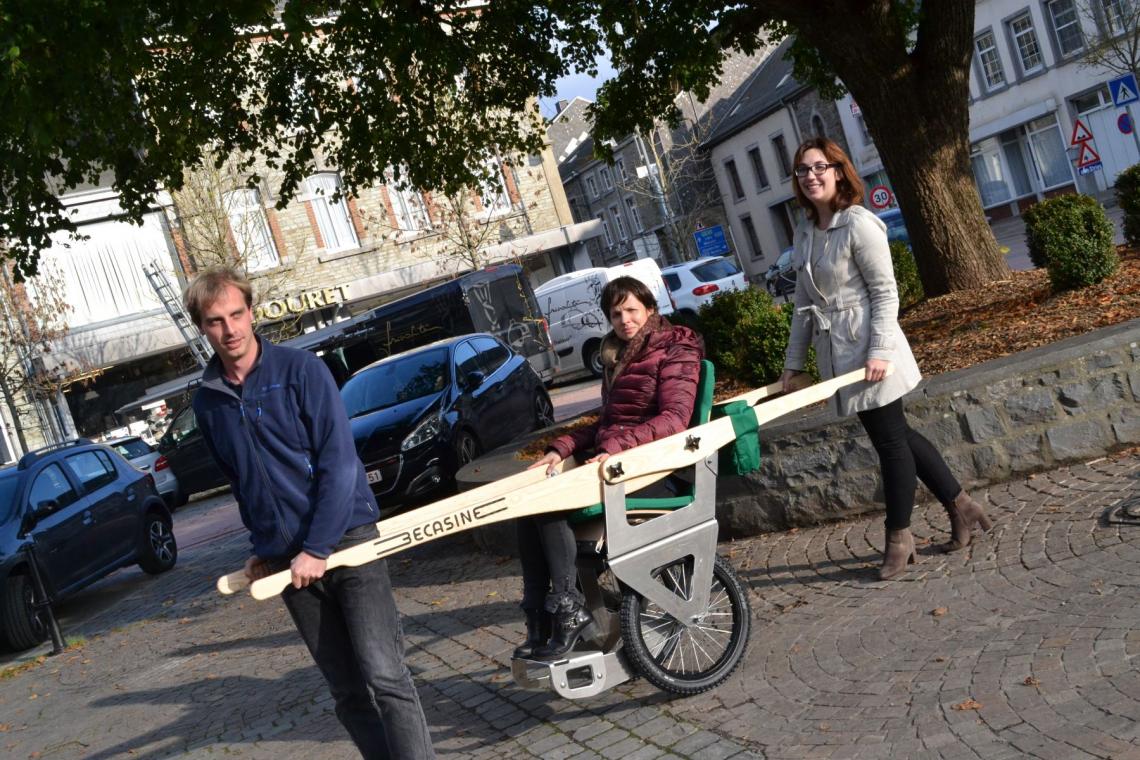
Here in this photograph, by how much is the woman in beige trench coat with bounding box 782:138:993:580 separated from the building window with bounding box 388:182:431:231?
35588 mm

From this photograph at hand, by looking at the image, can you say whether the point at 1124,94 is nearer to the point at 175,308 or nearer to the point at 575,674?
the point at 575,674

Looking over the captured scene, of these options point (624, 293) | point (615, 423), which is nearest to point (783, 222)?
point (624, 293)

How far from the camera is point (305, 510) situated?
12.9 ft

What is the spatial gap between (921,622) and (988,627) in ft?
1.08

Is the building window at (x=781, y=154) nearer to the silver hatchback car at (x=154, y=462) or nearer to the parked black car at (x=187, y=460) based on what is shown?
the parked black car at (x=187, y=460)

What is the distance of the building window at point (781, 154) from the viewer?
169 feet

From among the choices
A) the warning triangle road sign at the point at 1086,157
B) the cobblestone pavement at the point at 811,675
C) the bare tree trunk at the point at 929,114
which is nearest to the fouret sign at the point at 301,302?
the warning triangle road sign at the point at 1086,157

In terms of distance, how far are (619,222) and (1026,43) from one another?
29.7 m

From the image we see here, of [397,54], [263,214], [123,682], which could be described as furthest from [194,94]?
[263,214]

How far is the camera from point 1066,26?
38.3 m

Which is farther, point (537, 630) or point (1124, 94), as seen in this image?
point (1124, 94)

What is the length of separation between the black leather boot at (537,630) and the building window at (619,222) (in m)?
61.9

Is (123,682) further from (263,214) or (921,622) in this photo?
(263,214)

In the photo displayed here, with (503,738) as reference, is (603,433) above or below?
above
